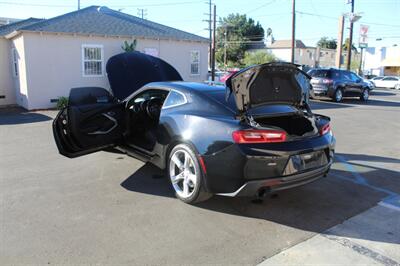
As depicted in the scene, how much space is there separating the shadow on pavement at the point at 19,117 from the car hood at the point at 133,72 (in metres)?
2.64

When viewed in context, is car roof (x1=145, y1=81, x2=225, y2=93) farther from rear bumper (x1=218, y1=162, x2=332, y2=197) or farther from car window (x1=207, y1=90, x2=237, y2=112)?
rear bumper (x1=218, y1=162, x2=332, y2=197)

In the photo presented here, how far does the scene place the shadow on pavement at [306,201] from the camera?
4094 mm

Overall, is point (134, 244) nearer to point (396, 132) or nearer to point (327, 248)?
point (327, 248)

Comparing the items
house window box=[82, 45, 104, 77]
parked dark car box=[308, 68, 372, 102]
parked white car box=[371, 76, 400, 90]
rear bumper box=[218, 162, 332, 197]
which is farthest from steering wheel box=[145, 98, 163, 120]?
parked white car box=[371, 76, 400, 90]

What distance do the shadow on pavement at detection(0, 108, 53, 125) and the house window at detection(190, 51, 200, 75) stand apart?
8.24 metres

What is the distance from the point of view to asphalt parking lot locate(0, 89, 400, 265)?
3320 mm

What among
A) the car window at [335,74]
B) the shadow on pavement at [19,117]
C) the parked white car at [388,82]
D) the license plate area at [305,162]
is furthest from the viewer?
the parked white car at [388,82]

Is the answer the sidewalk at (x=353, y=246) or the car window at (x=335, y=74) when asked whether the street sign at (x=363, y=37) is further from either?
the sidewalk at (x=353, y=246)

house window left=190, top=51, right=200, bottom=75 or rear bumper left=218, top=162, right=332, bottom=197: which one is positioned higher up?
house window left=190, top=51, right=200, bottom=75

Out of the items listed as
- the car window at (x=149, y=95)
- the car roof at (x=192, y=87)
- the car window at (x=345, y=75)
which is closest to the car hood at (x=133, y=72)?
the car window at (x=149, y=95)

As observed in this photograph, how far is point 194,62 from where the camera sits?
60.5 feet

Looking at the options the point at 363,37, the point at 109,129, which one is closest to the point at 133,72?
the point at 109,129

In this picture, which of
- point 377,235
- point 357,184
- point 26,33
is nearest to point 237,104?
point 377,235

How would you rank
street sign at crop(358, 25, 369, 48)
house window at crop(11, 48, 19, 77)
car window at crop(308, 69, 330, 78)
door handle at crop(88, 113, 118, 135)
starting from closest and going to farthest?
door handle at crop(88, 113, 118, 135) → house window at crop(11, 48, 19, 77) → car window at crop(308, 69, 330, 78) → street sign at crop(358, 25, 369, 48)
